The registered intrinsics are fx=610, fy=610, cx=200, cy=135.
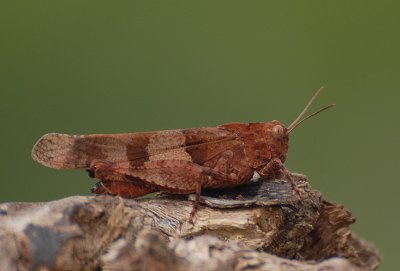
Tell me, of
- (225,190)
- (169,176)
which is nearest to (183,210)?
(169,176)

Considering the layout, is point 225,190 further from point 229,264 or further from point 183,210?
point 229,264

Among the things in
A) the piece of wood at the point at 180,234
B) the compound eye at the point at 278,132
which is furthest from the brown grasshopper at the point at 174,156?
the piece of wood at the point at 180,234

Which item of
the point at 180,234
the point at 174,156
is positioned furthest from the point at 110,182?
the point at 180,234

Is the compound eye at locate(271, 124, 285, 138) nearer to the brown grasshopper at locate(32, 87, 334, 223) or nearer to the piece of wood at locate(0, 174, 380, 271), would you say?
the brown grasshopper at locate(32, 87, 334, 223)

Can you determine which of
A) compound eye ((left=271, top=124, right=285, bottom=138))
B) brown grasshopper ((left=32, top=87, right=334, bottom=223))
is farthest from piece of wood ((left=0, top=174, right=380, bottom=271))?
compound eye ((left=271, top=124, right=285, bottom=138))

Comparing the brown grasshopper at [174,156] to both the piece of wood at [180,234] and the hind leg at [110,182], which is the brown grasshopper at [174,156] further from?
the piece of wood at [180,234]
